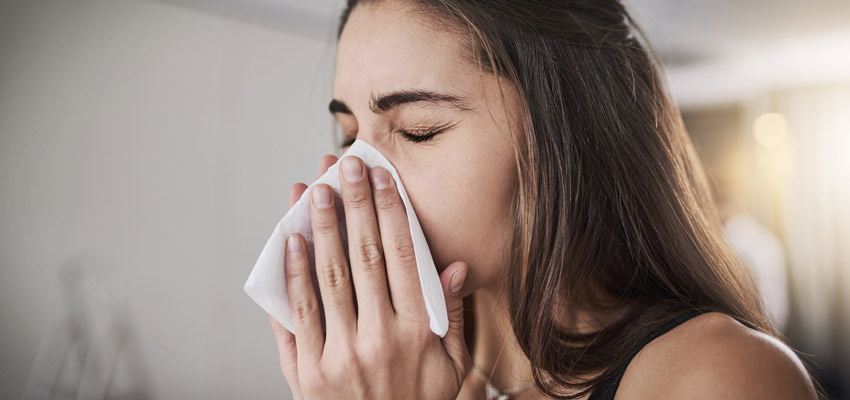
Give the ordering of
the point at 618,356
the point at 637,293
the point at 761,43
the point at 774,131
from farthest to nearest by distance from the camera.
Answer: the point at 774,131, the point at 761,43, the point at 637,293, the point at 618,356

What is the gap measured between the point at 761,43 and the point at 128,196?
4.01 metres

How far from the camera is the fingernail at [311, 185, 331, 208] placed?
0.75m

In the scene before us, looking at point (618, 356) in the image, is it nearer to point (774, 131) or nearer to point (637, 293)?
point (637, 293)

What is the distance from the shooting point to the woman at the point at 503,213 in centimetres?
74

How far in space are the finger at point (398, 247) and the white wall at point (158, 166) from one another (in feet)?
4.46

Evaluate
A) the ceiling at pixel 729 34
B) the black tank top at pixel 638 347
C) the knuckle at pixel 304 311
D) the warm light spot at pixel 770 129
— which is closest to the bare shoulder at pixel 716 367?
the black tank top at pixel 638 347

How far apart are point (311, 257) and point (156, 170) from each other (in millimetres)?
1397

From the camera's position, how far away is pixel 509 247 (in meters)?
0.79

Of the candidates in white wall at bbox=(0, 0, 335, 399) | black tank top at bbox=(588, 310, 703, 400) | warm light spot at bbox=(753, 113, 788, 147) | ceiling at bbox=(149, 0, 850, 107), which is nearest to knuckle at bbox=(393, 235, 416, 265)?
black tank top at bbox=(588, 310, 703, 400)

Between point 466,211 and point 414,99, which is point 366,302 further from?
point 414,99

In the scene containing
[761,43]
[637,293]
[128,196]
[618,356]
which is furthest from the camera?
[761,43]

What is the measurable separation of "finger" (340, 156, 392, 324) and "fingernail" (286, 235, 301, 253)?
8cm

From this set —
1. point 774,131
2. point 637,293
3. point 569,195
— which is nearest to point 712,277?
point 637,293

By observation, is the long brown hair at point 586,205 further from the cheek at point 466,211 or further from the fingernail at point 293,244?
the fingernail at point 293,244
